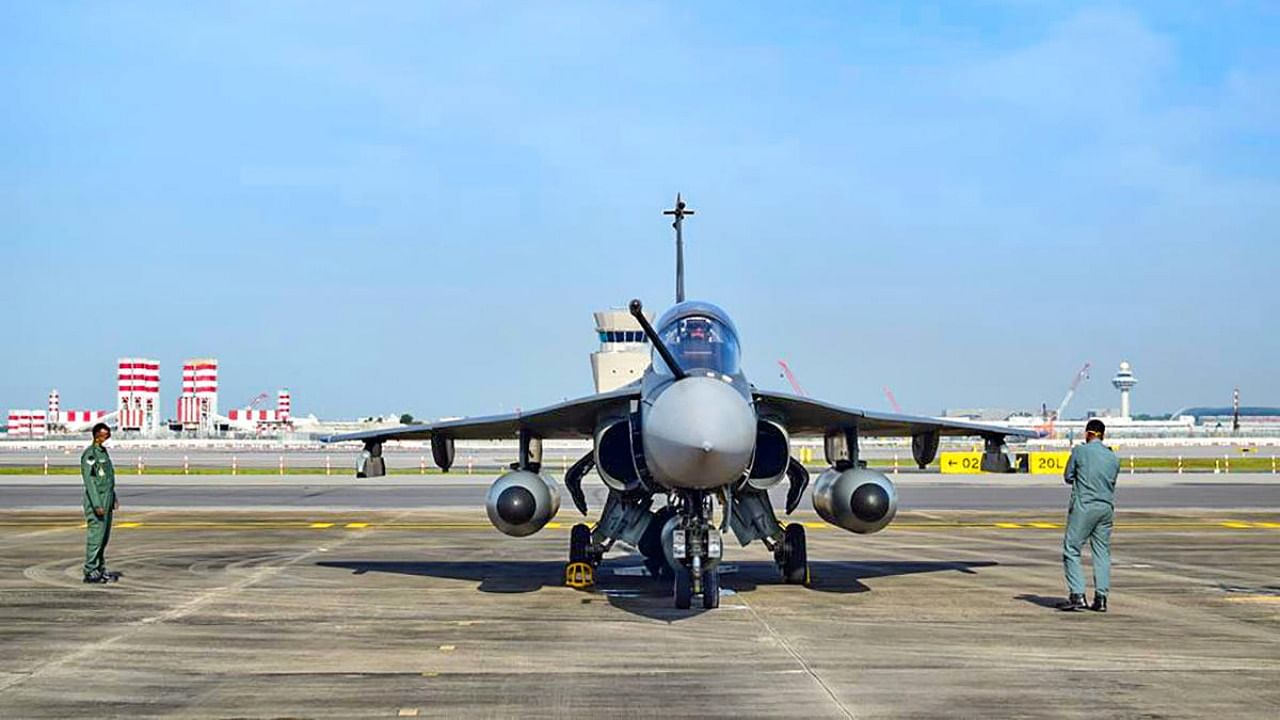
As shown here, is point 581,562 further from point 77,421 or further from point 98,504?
point 77,421

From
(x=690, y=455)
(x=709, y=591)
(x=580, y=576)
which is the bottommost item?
(x=580, y=576)

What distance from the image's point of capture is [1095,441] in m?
14.6

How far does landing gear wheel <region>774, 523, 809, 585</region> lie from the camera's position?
1639cm


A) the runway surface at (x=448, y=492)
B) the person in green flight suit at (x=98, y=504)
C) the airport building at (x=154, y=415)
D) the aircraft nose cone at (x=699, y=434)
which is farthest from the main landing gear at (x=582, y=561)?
the airport building at (x=154, y=415)

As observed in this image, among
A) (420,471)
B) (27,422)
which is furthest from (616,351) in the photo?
(27,422)

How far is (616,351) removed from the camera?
70562 mm

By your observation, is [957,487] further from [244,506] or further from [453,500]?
[244,506]

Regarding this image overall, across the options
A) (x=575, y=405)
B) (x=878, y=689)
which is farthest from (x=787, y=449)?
(x=878, y=689)

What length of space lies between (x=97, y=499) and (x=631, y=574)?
724 cm

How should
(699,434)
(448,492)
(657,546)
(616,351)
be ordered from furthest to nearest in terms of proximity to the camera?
(616,351), (448,492), (657,546), (699,434)

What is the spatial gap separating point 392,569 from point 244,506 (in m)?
16.3

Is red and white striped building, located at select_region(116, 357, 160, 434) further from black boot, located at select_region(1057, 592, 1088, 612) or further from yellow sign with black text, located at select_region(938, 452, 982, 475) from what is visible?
black boot, located at select_region(1057, 592, 1088, 612)

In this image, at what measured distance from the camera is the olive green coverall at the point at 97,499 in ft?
52.9

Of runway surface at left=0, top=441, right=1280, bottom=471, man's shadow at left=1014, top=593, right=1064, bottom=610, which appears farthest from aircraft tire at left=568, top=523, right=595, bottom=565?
runway surface at left=0, top=441, right=1280, bottom=471
